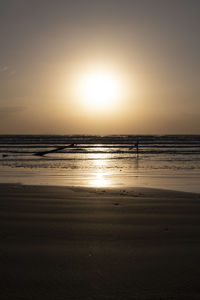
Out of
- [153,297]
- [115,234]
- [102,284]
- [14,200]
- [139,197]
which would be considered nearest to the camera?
[153,297]

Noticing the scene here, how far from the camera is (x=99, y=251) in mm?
4617

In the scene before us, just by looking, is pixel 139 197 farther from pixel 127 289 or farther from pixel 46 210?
pixel 127 289

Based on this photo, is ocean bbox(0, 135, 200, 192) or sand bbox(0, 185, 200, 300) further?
ocean bbox(0, 135, 200, 192)

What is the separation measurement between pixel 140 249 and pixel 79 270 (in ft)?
3.60

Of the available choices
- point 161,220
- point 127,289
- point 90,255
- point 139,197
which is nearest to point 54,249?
point 90,255

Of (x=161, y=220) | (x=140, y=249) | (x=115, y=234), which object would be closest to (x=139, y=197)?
(x=161, y=220)

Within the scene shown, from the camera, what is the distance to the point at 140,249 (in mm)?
4723

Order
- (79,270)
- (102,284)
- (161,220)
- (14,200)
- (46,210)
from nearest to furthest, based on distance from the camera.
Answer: (102,284) → (79,270) → (161,220) → (46,210) → (14,200)

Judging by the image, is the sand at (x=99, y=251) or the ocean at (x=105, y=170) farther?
the ocean at (x=105, y=170)

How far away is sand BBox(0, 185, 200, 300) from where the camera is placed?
354 cm

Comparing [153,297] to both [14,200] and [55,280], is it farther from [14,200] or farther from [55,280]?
[14,200]

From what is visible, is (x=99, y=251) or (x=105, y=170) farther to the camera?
(x=105, y=170)

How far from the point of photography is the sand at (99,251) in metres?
3.54

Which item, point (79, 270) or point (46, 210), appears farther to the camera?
point (46, 210)
